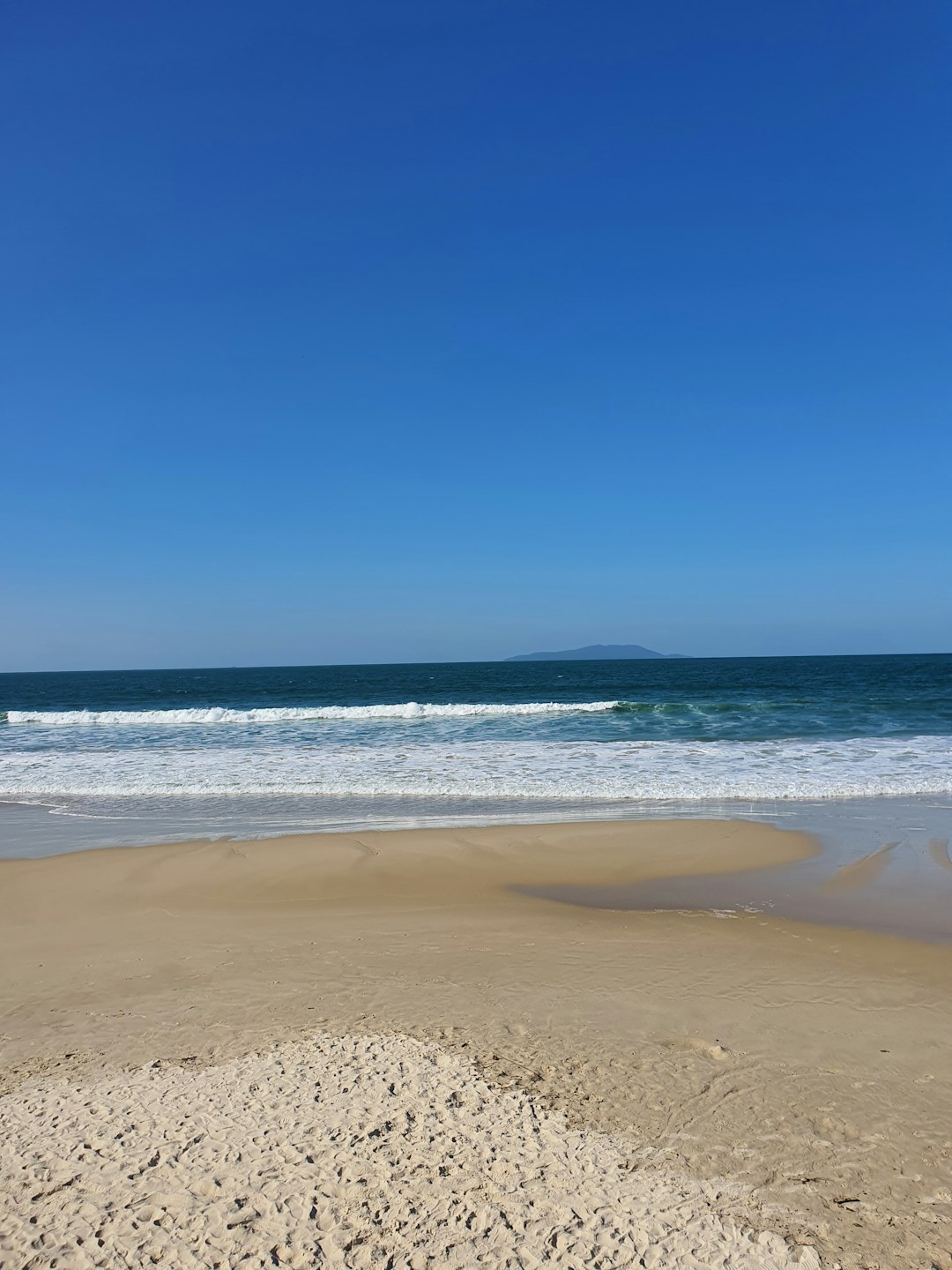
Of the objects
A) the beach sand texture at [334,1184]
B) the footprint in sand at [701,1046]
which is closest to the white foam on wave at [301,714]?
the footprint in sand at [701,1046]

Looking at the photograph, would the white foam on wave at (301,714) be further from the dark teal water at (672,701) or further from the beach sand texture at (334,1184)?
the beach sand texture at (334,1184)

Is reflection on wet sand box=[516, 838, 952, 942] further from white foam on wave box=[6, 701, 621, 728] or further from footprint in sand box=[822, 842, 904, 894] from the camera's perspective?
white foam on wave box=[6, 701, 621, 728]

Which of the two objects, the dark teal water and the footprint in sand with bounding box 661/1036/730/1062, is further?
the dark teal water

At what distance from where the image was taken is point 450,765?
16.5m

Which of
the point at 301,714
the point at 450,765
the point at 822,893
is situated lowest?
the point at 822,893

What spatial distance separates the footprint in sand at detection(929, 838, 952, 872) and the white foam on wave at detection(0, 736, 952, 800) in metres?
3.10

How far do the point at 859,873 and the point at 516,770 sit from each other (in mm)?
8227

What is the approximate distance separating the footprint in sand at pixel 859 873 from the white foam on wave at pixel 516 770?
3.78 metres

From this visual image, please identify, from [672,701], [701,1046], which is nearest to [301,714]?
[672,701]

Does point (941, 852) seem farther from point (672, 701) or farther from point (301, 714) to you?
point (672, 701)

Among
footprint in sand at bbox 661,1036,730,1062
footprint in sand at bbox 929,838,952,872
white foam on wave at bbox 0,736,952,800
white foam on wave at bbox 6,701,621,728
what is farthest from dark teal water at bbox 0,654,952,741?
footprint in sand at bbox 661,1036,730,1062

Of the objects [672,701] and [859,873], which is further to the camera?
[672,701]

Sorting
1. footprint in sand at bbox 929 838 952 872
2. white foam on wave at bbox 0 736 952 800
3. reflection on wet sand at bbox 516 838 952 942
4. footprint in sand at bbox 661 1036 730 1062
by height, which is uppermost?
footprint in sand at bbox 661 1036 730 1062

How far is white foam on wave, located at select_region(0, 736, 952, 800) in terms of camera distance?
13367 mm
